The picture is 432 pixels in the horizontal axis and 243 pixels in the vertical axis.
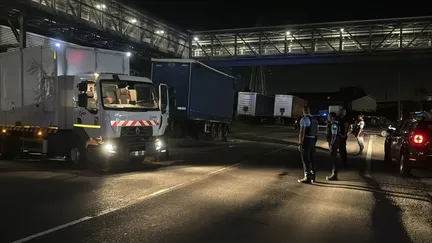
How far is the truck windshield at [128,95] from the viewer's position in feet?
40.4

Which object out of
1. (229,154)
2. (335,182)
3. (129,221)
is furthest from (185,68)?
(129,221)

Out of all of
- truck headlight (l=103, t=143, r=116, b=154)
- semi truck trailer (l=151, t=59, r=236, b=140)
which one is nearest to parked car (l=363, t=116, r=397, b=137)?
semi truck trailer (l=151, t=59, r=236, b=140)

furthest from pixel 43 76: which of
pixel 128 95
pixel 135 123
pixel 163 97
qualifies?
pixel 163 97

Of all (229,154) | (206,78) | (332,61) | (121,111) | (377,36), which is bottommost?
(229,154)

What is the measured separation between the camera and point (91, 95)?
12328mm

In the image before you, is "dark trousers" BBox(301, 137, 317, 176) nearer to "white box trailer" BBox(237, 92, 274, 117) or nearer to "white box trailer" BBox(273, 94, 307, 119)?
"white box trailer" BBox(237, 92, 274, 117)

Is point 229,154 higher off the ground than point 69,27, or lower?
lower

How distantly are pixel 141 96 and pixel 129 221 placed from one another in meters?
6.58

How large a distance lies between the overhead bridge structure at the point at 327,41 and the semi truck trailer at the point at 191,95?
11681 mm

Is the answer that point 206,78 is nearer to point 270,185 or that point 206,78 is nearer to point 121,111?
point 121,111

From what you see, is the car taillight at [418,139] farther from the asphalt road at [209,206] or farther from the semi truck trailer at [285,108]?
the semi truck trailer at [285,108]

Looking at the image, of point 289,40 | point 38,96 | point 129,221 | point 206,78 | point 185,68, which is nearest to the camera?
point 129,221

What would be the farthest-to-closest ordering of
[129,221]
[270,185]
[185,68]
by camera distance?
1. [185,68]
2. [270,185]
3. [129,221]

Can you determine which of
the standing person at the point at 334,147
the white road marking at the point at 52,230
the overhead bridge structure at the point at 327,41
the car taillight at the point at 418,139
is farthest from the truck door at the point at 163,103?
the overhead bridge structure at the point at 327,41
